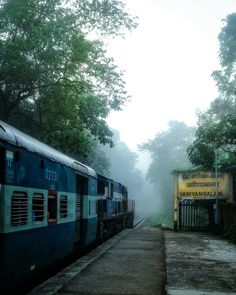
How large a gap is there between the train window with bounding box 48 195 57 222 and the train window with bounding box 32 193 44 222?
689 mm

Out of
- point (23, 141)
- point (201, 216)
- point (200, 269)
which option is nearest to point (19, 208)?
point (23, 141)

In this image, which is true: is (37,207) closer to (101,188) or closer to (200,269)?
(200,269)

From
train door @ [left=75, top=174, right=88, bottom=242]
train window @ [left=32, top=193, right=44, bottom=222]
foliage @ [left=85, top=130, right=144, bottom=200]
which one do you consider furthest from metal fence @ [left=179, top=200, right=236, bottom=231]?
foliage @ [left=85, top=130, right=144, bottom=200]

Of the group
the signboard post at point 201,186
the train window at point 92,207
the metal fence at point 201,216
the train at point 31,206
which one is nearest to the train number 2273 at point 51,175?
the train at point 31,206

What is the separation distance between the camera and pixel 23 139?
820cm

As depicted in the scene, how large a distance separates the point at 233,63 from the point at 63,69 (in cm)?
2494

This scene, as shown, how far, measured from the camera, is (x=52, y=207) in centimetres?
1004

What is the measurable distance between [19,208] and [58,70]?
1972cm

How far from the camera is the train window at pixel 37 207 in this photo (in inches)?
335

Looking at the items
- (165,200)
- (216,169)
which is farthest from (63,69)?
(165,200)

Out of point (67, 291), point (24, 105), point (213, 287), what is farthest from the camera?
point (24, 105)

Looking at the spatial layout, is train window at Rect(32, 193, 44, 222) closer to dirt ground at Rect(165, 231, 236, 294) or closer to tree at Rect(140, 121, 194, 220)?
dirt ground at Rect(165, 231, 236, 294)

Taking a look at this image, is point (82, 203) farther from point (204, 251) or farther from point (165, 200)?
point (165, 200)

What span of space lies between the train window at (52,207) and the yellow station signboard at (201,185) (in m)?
15.6
